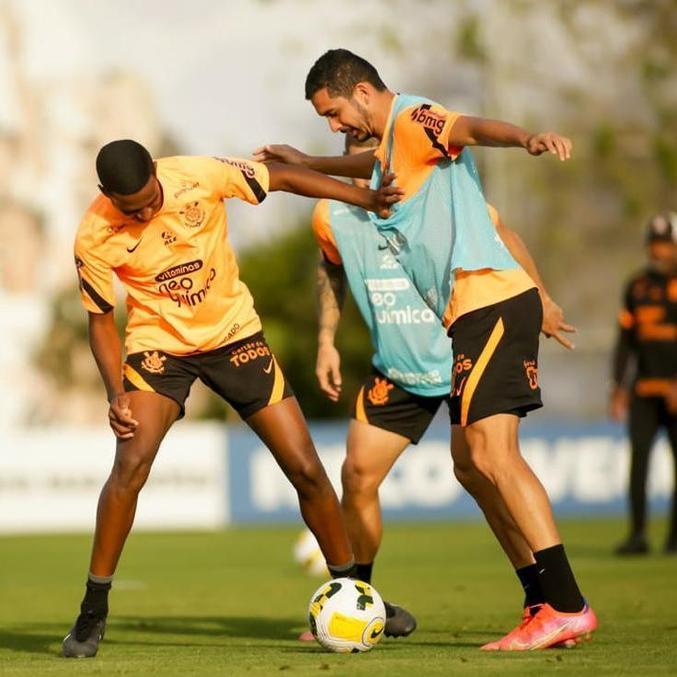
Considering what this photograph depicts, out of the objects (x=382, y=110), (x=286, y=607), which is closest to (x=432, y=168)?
(x=382, y=110)

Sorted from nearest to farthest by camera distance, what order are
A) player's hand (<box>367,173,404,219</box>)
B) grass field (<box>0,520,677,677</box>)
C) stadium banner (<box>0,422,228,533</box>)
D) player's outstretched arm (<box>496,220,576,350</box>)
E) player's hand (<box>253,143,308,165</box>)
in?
grass field (<box>0,520,677,677</box>) → player's hand (<box>367,173,404,219</box>) → player's outstretched arm (<box>496,220,576,350</box>) → player's hand (<box>253,143,308,165</box>) → stadium banner (<box>0,422,228,533</box>)

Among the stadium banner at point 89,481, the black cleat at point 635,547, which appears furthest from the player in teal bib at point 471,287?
the stadium banner at point 89,481

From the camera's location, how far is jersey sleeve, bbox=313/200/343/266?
9.26 metres

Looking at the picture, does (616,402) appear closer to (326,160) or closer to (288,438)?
(326,160)

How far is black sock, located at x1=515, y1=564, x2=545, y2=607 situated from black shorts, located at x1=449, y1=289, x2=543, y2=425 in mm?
875

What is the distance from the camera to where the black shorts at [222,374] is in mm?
8211

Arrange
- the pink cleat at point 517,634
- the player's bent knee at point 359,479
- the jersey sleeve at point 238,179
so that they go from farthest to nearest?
1. the player's bent knee at point 359,479
2. the jersey sleeve at point 238,179
3. the pink cleat at point 517,634

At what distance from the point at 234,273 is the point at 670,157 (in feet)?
72.1

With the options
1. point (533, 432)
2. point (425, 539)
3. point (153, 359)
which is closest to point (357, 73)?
point (153, 359)

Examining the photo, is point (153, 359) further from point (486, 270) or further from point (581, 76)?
point (581, 76)

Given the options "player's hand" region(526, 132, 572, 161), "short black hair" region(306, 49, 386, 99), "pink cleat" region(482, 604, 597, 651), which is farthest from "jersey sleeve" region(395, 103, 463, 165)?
"pink cleat" region(482, 604, 597, 651)

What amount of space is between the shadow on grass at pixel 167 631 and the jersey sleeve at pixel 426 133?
2.36 m

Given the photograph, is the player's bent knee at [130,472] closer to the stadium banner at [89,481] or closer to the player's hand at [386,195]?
the player's hand at [386,195]

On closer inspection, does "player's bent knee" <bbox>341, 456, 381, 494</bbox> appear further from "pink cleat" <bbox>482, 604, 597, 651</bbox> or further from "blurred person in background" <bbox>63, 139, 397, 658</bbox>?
"pink cleat" <bbox>482, 604, 597, 651</bbox>
